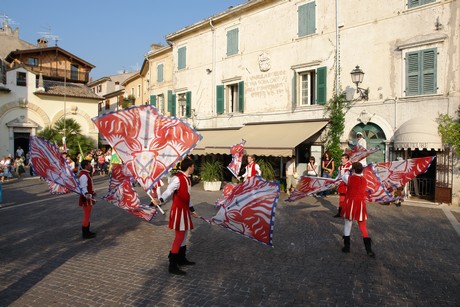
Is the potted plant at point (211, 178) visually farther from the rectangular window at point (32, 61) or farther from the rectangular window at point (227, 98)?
the rectangular window at point (32, 61)

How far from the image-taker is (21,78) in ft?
102

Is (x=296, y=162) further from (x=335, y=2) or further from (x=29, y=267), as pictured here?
(x=29, y=267)

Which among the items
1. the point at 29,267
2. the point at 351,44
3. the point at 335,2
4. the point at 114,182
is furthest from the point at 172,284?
the point at 335,2

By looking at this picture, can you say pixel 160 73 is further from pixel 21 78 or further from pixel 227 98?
pixel 21 78

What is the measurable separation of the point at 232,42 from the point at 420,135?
1165 cm

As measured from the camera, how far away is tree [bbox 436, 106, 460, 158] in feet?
37.9

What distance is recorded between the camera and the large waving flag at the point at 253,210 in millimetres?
5250

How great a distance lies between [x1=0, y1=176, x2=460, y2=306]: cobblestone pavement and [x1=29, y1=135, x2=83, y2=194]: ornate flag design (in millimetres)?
1348

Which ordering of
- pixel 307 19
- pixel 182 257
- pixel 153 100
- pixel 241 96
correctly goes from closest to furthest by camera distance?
pixel 182 257
pixel 307 19
pixel 241 96
pixel 153 100

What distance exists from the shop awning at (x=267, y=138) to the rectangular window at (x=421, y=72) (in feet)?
12.3

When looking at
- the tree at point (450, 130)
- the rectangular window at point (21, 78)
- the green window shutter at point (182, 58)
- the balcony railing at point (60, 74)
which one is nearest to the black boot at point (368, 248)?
the tree at point (450, 130)

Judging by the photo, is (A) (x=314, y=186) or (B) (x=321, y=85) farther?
(B) (x=321, y=85)

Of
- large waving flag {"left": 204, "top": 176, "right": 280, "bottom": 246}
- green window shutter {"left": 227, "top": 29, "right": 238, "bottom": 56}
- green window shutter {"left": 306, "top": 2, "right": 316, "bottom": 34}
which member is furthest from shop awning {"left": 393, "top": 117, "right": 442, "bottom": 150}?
green window shutter {"left": 227, "top": 29, "right": 238, "bottom": 56}

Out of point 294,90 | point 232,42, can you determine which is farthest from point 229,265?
point 232,42
